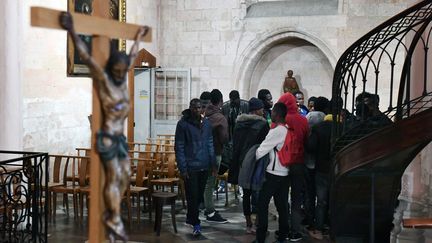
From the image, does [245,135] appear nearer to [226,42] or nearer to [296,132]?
[296,132]

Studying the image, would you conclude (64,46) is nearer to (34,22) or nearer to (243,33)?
(243,33)

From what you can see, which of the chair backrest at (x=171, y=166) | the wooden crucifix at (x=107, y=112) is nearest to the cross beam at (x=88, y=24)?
the wooden crucifix at (x=107, y=112)

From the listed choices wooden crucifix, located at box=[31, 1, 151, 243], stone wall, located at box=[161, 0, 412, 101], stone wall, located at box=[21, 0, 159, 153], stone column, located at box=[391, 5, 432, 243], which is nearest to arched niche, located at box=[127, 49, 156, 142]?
stone wall, located at box=[161, 0, 412, 101]

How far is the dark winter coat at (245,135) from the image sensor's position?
6.43 m

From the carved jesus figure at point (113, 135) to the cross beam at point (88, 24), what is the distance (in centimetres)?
14

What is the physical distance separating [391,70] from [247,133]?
1.62 m

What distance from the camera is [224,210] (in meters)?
8.34

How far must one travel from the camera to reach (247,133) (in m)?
6.55

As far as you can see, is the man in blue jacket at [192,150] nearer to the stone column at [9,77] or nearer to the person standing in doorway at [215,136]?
the person standing in doorway at [215,136]

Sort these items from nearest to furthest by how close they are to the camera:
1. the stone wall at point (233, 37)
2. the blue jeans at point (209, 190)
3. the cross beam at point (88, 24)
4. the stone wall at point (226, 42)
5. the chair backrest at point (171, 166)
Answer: the cross beam at point (88, 24)
the blue jeans at point (209, 190)
the chair backrest at point (171, 166)
the stone wall at point (226, 42)
the stone wall at point (233, 37)

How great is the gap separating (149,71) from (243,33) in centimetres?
198

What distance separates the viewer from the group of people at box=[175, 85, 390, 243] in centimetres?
595

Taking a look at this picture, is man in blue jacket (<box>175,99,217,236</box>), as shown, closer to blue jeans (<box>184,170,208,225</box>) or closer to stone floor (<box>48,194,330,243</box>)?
blue jeans (<box>184,170,208,225</box>)

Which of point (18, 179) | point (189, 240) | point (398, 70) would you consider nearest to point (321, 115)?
point (189, 240)
